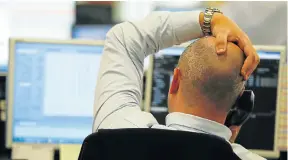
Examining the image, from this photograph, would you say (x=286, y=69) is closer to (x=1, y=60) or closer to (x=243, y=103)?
(x=243, y=103)

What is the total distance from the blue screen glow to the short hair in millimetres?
752

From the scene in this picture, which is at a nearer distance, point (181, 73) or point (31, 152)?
point (181, 73)

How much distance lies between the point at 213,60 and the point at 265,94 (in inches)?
32.8

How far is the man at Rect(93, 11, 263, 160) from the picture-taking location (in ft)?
3.37

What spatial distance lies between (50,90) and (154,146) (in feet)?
3.22

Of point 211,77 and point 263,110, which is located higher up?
point 211,77

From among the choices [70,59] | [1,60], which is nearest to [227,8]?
[70,59]

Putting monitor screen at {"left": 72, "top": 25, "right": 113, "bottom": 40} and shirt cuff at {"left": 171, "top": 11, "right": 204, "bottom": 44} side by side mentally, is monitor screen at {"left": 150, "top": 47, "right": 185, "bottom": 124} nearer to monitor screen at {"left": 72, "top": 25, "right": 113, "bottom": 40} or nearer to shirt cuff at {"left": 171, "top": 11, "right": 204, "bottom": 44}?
shirt cuff at {"left": 171, "top": 11, "right": 204, "bottom": 44}

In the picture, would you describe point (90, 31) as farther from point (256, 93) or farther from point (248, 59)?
point (248, 59)

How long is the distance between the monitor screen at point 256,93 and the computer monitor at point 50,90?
231 millimetres

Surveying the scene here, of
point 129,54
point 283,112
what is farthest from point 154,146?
point 283,112

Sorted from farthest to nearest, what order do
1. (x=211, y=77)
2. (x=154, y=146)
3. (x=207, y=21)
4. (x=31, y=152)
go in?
(x=31, y=152), (x=207, y=21), (x=211, y=77), (x=154, y=146)

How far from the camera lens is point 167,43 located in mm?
1329

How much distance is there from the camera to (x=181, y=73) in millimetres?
1082
